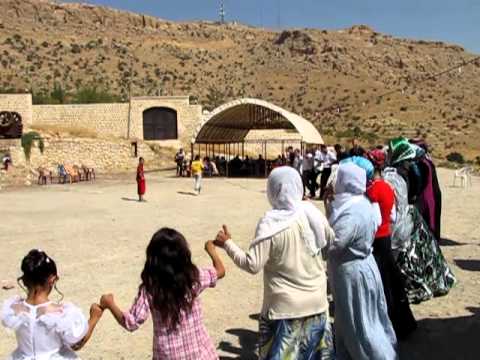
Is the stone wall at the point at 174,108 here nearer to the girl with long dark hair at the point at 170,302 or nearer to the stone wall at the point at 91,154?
the stone wall at the point at 91,154

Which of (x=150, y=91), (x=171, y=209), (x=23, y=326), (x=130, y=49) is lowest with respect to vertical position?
(x=171, y=209)

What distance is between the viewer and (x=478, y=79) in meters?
88.6

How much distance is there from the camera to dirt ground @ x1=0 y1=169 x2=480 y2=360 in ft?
18.5

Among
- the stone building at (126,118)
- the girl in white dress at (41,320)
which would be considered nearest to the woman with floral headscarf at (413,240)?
the girl in white dress at (41,320)

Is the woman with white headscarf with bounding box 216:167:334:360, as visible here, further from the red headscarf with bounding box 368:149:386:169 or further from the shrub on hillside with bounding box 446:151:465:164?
the shrub on hillside with bounding box 446:151:465:164

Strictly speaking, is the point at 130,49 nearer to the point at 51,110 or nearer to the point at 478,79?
the point at 51,110

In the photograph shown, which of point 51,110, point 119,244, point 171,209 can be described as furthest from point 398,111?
point 119,244

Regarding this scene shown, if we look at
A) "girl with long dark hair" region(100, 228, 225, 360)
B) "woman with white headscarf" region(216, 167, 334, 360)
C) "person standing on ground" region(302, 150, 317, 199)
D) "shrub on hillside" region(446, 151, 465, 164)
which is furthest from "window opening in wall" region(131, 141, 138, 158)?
"girl with long dark hair" region(100, 228, 225, 360)

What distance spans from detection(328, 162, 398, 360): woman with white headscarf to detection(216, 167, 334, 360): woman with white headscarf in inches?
18.0

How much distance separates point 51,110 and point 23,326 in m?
35.8

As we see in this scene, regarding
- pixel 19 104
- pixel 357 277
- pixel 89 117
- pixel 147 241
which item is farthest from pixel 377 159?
pixel 19 104

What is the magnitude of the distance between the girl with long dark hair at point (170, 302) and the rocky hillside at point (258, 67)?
Answer: 42913 millimetres

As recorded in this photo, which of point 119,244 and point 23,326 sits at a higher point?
point 23,326

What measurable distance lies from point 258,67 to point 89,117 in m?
48.1
